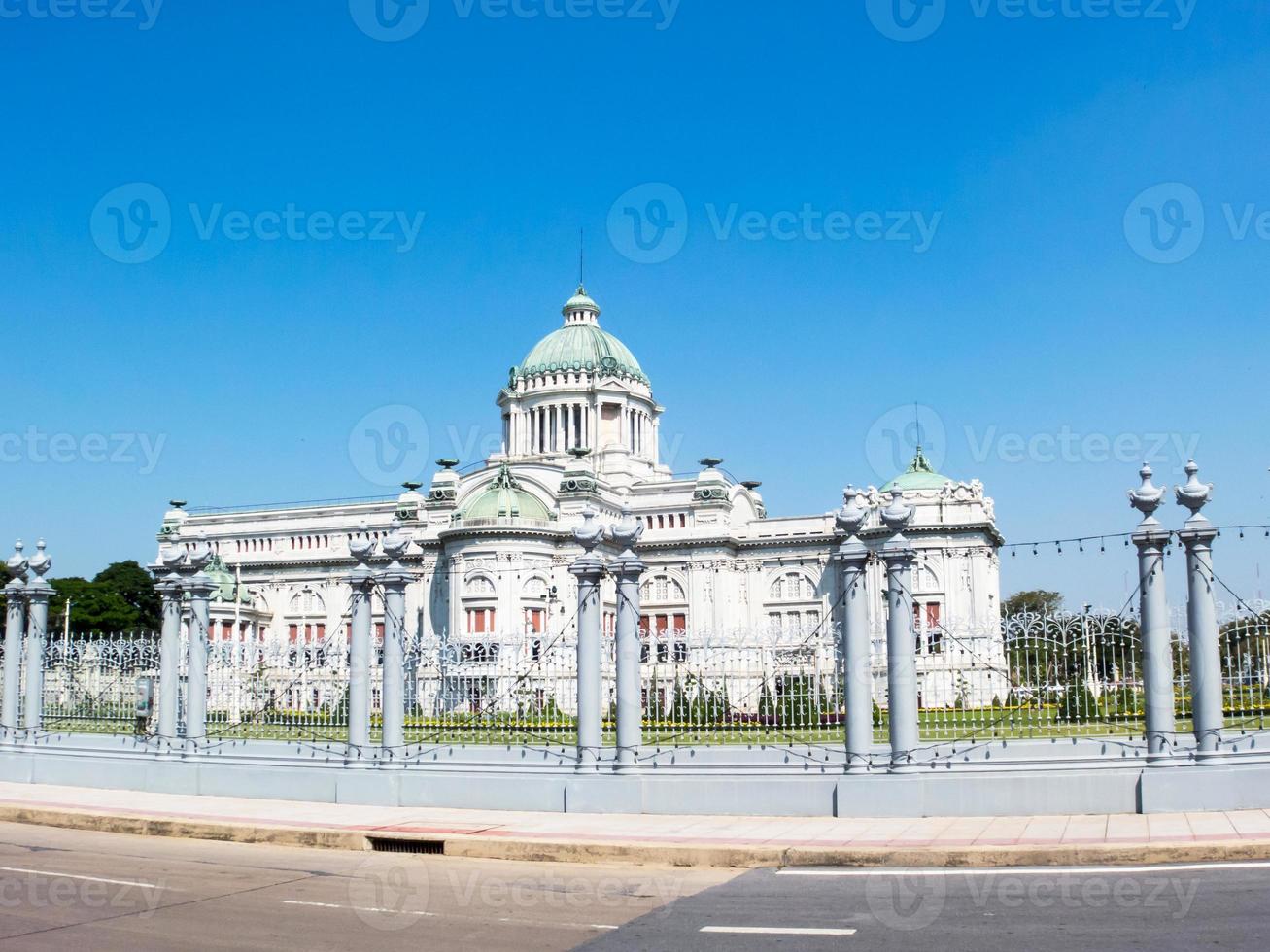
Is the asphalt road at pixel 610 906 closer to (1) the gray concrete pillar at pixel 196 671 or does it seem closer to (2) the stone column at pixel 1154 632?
(2) the stone column at pixel 1154 632

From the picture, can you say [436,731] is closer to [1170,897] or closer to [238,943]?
[238,943]

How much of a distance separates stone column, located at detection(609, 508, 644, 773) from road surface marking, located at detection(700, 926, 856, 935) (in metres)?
6.71

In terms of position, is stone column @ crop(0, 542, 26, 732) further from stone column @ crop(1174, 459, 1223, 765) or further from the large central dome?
the large central dome

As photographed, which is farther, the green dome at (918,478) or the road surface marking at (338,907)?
the green dome at (918,478)

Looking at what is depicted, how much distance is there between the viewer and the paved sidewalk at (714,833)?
42.6 ft

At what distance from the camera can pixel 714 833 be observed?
14797mm

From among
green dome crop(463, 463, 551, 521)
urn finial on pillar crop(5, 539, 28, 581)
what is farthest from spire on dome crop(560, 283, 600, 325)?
urn finial on pillar crop(5, 539, 28, 581)

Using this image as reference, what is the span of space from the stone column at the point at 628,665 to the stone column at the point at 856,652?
9.35ft

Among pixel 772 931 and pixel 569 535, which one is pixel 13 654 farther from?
pixel 569 535

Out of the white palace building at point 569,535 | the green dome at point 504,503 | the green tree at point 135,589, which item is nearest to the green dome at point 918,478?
the white palace building at point 569,535

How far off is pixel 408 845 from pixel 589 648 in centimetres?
376

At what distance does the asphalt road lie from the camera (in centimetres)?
991

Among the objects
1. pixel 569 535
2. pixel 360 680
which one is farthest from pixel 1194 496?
pixel 569 535

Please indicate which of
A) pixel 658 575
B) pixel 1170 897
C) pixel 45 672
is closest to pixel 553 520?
pixel 658 575
